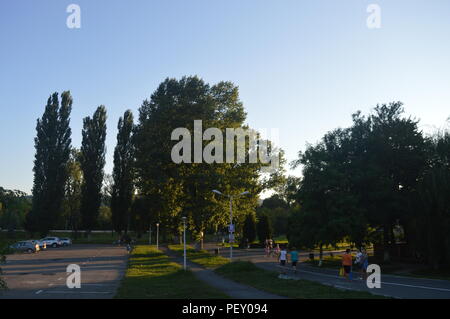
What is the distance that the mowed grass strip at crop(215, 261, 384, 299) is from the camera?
52.7 feet

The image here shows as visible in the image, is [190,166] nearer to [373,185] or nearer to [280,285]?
[373,185]

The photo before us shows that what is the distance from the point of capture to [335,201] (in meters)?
32.8

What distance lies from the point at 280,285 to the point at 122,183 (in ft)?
183

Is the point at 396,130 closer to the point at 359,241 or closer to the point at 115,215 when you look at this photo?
the point at 359,241

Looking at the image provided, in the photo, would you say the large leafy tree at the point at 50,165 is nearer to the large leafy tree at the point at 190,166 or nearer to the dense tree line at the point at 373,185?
the large leafy tree at the point at 190,166

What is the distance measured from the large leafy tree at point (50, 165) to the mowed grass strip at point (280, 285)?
4595 cm

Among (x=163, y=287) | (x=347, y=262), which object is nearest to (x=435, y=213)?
(x=347, y=262)

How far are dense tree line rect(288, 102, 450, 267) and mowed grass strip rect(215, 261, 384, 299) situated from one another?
330 inches

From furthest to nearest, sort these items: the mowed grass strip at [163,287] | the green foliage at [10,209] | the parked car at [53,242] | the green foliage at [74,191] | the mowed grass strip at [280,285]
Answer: the green foliage at [74,191]
the green foliage at [10,209]
the parked car at [53,242]
the mowed grass strip at [163,287]
the mowed grass strip at [280,285]

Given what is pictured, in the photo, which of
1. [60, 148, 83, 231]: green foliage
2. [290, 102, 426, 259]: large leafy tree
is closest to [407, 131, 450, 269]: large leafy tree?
[290, 102, 426, 259]: large leafy tree

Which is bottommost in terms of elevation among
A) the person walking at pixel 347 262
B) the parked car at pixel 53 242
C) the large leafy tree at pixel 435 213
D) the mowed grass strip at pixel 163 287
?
the parked car at pixel 53 242

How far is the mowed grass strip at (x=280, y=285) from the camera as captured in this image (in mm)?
16078
